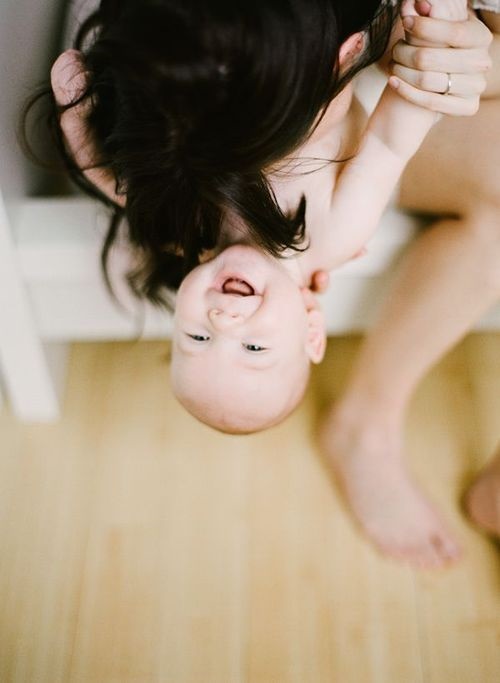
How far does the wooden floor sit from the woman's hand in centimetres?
51

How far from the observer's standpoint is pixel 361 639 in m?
0.89

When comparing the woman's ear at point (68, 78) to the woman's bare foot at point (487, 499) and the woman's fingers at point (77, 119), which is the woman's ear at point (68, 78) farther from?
the woman's bare foot at point (487, 499)

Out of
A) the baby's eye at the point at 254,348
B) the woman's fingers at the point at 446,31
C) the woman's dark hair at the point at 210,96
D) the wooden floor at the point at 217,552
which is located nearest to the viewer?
the woman's dark hair at the point at 210,96

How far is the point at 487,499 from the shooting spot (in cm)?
94

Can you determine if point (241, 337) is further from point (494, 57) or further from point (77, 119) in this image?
point (494, 57)

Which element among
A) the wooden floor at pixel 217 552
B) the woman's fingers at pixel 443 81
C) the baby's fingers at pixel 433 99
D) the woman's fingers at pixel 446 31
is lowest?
the wooden floor at pixel 217 552

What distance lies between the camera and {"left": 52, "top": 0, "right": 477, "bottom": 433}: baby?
28.0 inches

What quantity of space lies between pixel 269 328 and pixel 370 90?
0.31m

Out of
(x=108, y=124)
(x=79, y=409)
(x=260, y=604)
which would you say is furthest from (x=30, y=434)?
(x=108, y=124)

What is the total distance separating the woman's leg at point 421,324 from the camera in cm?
78

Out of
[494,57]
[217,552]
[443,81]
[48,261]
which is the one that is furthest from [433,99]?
[217,552]

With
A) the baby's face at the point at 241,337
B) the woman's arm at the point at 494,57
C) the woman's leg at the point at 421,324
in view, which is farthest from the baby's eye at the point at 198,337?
the woman's arm at the point at 494,57

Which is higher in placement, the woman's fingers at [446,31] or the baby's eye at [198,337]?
the woman's fingers at [446,31]

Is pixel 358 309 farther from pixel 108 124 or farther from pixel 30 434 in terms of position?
pixel 30 434
